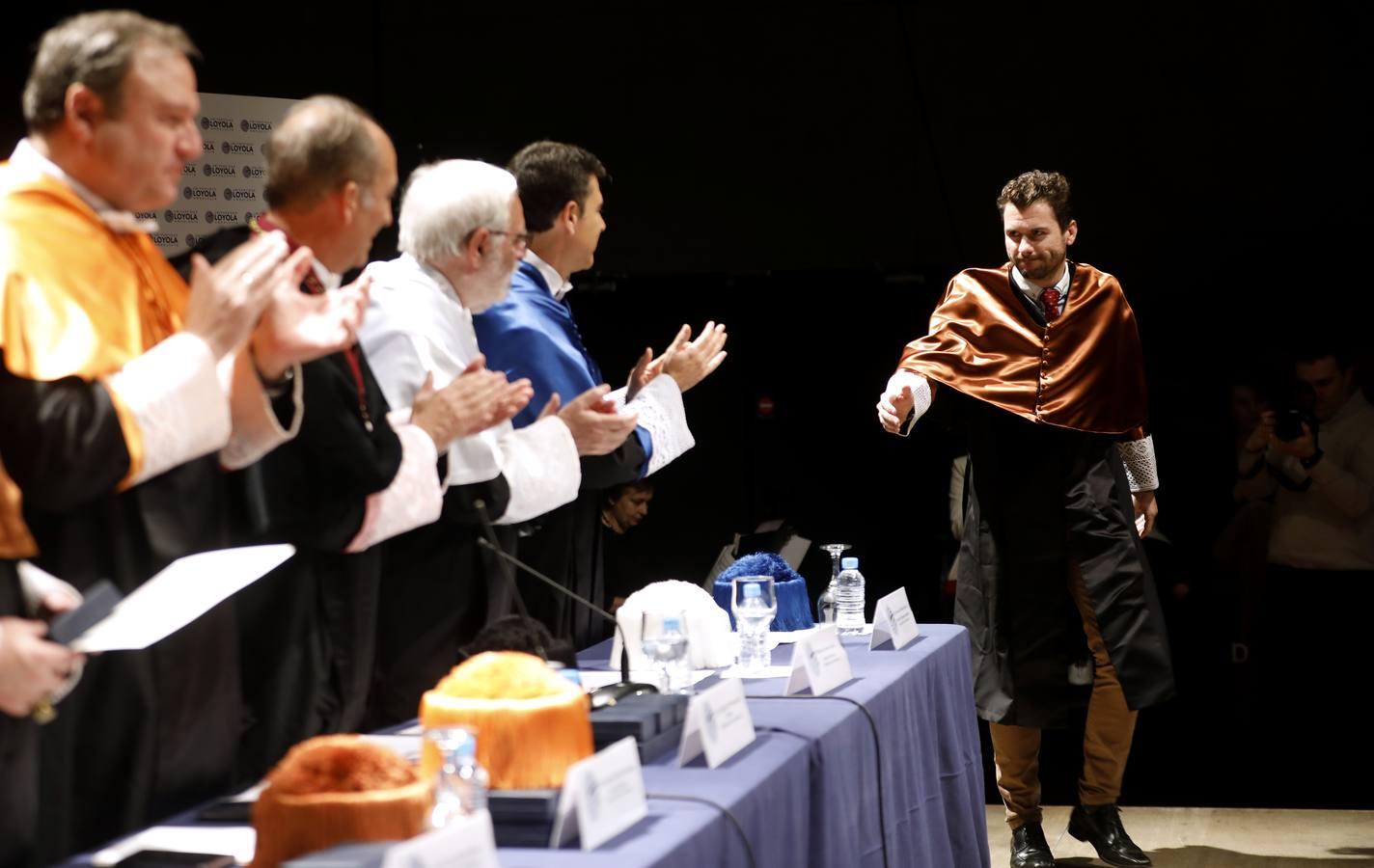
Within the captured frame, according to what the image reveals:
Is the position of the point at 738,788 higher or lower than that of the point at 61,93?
lower

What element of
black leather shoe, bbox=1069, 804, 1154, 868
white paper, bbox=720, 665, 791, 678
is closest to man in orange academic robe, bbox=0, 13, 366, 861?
white paper, bbox=720, 665, 791, 678

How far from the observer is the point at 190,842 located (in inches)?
67.5

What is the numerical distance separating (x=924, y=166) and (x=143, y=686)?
4.69 meters

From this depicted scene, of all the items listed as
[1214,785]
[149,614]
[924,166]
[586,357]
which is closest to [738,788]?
[149,614]

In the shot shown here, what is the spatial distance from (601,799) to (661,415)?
6.42ft

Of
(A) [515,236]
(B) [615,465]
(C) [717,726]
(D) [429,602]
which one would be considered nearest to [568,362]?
(B) [615,465]

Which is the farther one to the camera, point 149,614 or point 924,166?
point 924,166

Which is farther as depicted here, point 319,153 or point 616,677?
point 616,677

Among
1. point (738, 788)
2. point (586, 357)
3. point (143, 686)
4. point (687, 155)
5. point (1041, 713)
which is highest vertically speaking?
point (687, 155)

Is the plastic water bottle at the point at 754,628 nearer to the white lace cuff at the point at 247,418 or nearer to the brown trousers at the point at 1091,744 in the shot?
the white lace cuff at the point at 247,418

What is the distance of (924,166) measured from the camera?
6273 mm

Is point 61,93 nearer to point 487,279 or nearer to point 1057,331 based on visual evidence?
point 487,279

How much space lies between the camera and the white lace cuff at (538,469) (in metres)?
3.01

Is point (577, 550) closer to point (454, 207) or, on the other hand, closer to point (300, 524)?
point (454, 207)
